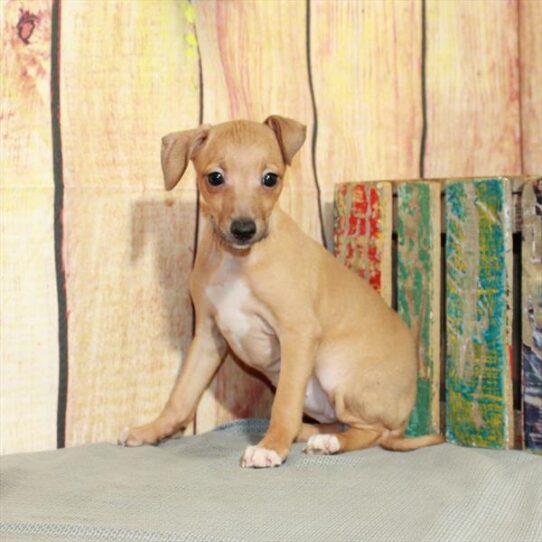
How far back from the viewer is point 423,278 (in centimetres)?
322

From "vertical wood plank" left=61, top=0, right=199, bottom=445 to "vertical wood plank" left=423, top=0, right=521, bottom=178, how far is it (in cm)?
124

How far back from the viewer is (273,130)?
2986 millimetres

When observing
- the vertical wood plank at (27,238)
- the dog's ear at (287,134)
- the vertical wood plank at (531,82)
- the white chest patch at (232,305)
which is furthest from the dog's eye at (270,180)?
the vertical wood plank at (531,82)

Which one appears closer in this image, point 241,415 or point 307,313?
point 307,313

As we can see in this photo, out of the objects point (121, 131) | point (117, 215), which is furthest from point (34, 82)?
point (117, 215)

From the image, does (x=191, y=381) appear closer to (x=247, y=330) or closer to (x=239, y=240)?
(x=247, y=330)

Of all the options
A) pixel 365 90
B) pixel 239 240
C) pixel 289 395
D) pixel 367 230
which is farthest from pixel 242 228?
pixel 365 90

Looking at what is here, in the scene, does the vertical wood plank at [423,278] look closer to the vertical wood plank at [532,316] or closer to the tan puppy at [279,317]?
the tan puppy at [279,317]

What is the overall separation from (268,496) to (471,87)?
95.2 inches

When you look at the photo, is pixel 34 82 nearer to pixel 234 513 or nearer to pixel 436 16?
pixel 234 513

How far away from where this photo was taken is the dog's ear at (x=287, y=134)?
116 inches

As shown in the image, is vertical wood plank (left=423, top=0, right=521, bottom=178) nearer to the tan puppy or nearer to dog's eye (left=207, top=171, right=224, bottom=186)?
the tan puppy

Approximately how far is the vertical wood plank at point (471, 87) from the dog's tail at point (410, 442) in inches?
54.6

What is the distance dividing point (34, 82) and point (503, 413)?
2072 millimetres
